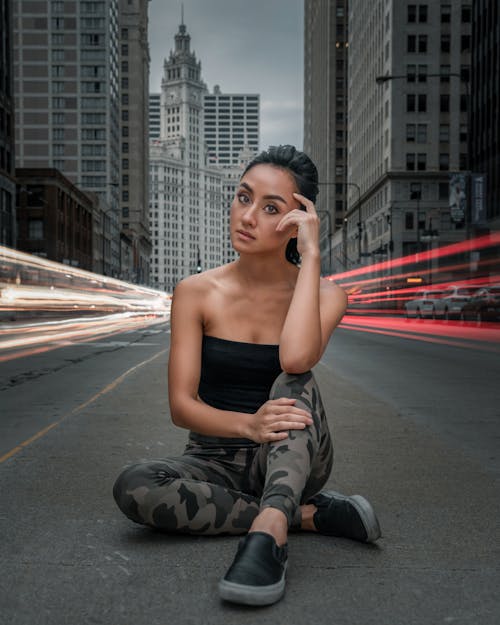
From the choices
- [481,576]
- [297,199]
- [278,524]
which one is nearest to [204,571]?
[278,524]

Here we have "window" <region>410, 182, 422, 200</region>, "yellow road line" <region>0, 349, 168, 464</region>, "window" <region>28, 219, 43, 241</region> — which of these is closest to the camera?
"yellow road line" <region>0, 349, 168, 464</region>

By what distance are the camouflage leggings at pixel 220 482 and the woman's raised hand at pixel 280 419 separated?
0.04 m

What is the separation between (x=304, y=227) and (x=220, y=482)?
1.27m

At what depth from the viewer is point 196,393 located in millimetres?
3561

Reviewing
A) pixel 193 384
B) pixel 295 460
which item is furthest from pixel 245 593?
pixel 193 384

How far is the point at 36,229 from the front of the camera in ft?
246

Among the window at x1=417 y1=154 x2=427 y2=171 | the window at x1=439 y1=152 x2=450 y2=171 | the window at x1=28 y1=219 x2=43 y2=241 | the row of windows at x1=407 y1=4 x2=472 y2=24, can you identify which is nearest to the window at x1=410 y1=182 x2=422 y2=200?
the window at x1=417 y1=154 x2=427 y2=171

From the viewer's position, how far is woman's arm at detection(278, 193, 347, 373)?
130 inches

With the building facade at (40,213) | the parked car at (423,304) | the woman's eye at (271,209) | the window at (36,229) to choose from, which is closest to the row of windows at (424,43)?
the building facade at (40,213)

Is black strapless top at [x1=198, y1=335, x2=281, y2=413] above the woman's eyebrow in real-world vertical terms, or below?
below

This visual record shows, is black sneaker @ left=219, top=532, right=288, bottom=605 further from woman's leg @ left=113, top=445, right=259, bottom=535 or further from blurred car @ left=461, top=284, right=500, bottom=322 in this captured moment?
blurred car @ left=461, top=284, right=500, bottom=322

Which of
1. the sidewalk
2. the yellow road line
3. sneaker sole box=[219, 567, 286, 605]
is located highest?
sneaker sole box=[219, 567, 286, 605]

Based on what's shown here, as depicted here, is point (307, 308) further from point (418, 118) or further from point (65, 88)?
point (65, 88)

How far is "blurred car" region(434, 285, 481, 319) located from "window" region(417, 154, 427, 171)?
150ft
